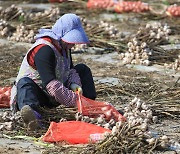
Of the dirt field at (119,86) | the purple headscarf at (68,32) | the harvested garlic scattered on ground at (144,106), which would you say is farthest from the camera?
the harvested garlic scattered on ground at (144,106)

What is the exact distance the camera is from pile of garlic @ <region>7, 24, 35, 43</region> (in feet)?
33.9

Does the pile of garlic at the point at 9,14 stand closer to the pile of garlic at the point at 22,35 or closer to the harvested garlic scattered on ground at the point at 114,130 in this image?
the pile of garlic at the point at 22,35

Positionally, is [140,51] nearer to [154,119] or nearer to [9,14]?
[154,119]

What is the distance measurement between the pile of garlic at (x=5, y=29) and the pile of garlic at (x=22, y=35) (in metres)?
0.13

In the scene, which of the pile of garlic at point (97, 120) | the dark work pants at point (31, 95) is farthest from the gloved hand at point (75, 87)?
the pile of garlic at point (97, 120)

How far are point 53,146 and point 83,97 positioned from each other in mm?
729

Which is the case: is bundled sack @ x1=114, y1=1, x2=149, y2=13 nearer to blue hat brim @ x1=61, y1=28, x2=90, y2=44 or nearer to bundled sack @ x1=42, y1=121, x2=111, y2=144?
blue hat brim @ x1=61, y1=28, x2=90, y2=44

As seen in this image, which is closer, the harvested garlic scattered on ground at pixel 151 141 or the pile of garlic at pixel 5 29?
the harvested garlic scattered on ground at pixel 151 141

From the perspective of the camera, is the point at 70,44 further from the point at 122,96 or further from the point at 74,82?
the point at 122,96

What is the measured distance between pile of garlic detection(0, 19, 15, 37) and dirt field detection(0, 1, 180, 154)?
102 mm

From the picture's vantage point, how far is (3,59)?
30.1ft

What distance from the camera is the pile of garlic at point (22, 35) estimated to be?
33.9ft

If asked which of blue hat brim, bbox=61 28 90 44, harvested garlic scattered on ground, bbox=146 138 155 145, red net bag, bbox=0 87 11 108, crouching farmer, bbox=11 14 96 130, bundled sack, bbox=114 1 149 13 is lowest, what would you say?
bundled sack, bbox=114 1 149 13

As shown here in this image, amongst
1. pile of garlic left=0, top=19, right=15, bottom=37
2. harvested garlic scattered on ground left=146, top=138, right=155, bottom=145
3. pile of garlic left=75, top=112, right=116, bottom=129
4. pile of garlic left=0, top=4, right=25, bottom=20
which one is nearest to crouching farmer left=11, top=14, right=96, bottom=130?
pile of garlic left=75, top=112, right=116, bottom=129
